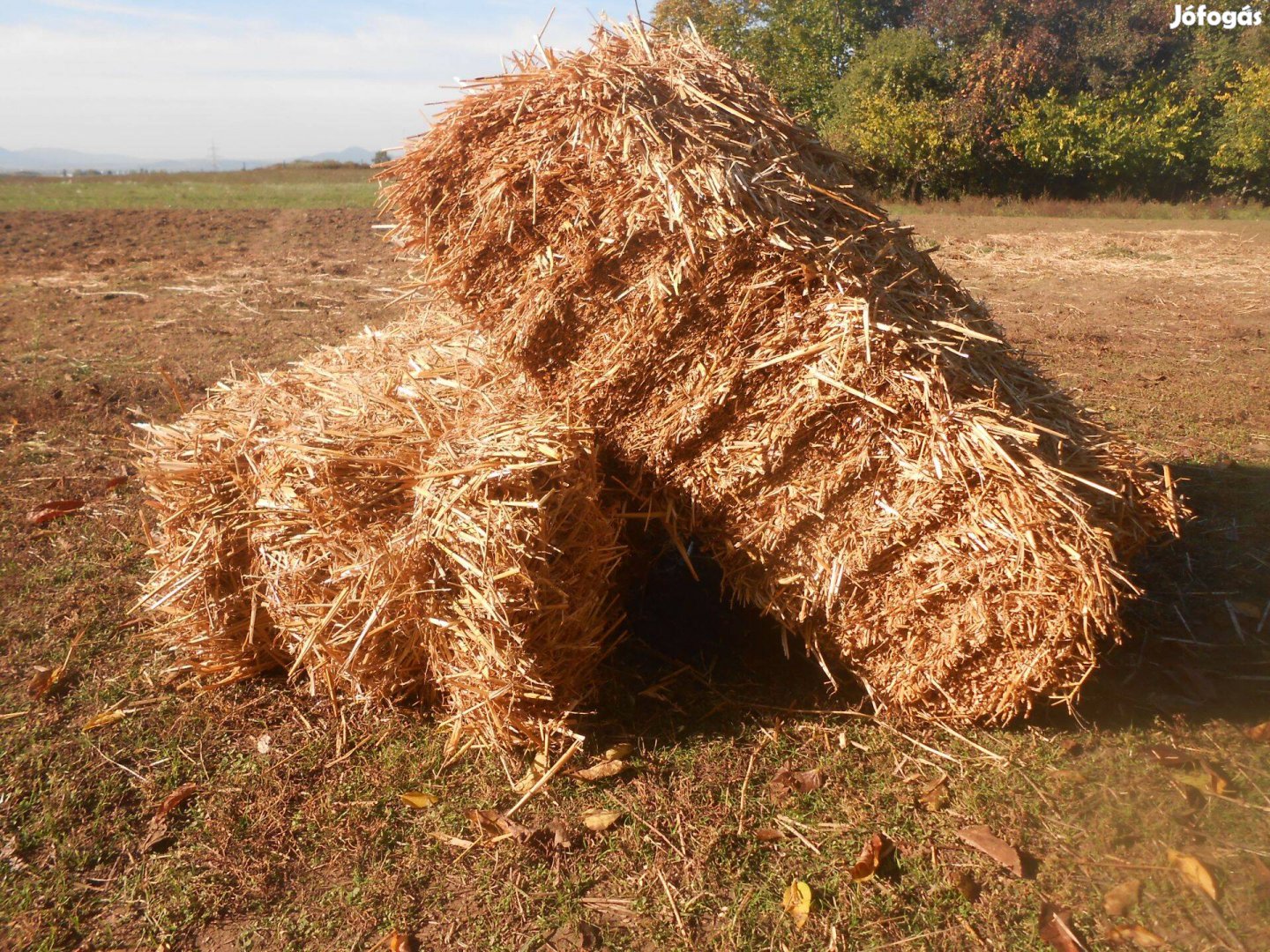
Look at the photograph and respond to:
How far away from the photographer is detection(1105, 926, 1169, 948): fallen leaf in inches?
95.7

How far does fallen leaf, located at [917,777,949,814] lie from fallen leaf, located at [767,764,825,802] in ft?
1.16

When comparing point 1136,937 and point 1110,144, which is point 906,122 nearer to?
point 1110,144

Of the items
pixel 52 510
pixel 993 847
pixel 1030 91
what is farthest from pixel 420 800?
pixel 1030 91

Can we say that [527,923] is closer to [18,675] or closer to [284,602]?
[284,602]

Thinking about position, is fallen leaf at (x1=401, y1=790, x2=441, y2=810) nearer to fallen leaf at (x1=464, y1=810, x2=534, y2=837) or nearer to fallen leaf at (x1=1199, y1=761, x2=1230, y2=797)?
fallen leaf at (x1=464, y1=810, x2=534, y2=837)

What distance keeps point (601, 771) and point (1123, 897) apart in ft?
5.61

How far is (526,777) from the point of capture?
3107mm

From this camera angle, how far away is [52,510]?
16.6ft

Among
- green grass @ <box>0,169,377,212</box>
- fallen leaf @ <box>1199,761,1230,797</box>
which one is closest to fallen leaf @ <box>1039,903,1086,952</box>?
fallen leaf @ <box>1199,761,1230,797</box>

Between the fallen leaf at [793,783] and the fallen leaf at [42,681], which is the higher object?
the fallen leaf at [793,783]

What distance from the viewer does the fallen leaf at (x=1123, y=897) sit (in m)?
2.55

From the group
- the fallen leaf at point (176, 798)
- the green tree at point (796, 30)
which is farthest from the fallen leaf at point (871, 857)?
the green tree at point (796, 30)

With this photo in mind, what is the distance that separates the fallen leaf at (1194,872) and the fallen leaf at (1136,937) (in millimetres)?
292

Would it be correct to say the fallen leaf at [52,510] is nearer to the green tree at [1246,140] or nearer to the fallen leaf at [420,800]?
the fallen leaf at [420,800]
